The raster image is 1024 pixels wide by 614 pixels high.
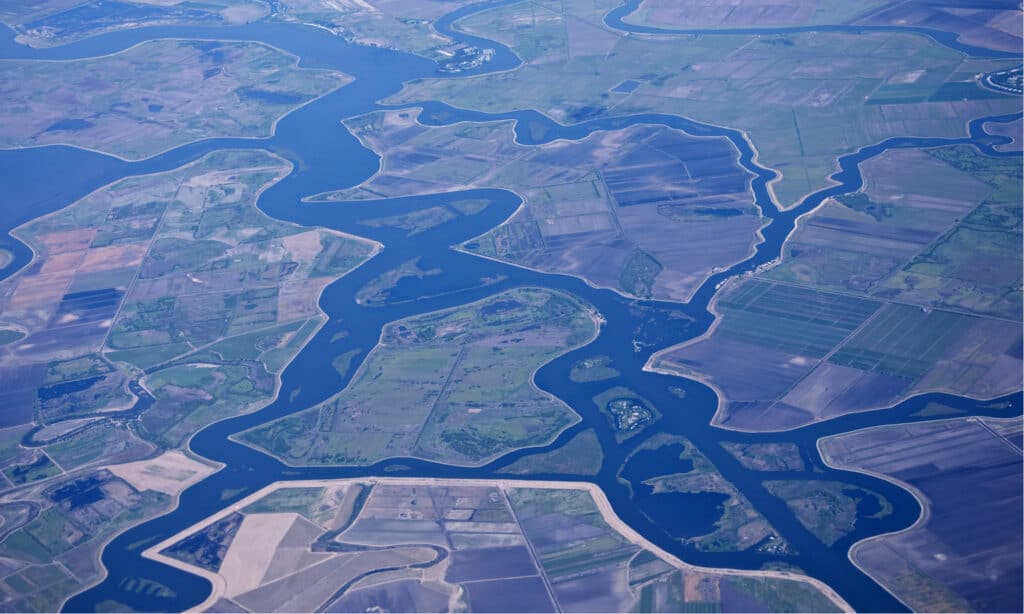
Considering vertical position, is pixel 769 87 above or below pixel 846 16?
below

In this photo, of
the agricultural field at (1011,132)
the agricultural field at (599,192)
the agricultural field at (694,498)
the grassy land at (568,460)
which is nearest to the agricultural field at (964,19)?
the agricultural field at (1011,132)

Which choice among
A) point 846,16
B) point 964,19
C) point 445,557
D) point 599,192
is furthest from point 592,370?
point 964,19

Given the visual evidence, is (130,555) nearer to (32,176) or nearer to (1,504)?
(1,504)

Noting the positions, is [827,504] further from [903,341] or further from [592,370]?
[592,370]

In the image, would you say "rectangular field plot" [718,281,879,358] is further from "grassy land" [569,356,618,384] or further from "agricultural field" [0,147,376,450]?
"agricultural field" [0,147,376,450]

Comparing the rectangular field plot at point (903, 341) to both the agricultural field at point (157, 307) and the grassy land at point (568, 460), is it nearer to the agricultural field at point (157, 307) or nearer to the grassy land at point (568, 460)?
the grassy land at point (568, 460)

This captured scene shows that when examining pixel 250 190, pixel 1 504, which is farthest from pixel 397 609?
pixel 250 190
